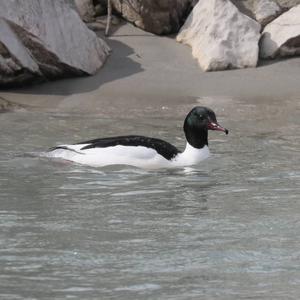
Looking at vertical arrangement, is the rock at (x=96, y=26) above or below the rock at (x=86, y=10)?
below

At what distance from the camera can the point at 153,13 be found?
587 inches

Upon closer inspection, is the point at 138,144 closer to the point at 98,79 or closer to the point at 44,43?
the point at 98,79

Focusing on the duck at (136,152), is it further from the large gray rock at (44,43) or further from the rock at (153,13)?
the rock at (153,13)

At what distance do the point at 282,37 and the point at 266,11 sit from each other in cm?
83

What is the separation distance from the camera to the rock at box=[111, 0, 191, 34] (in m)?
14.9

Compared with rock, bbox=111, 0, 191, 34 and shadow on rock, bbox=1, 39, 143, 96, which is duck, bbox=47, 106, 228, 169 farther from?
rock, bbox=111, 0, 191, 34

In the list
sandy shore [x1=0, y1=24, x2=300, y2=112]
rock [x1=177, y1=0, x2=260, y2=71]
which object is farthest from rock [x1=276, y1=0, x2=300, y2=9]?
sandy shore [x1=0, y1=24, x2=300, y2=112]

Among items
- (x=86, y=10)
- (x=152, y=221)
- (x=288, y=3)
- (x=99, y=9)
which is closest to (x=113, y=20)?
(x=99, y=9)

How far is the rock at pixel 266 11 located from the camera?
48.8ft

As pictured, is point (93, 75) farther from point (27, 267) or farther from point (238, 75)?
point (27, 267)

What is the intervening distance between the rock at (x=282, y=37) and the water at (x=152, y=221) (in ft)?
10.8

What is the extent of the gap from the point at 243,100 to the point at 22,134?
11.3 ft

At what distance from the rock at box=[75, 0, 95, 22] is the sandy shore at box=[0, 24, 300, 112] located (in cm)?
87

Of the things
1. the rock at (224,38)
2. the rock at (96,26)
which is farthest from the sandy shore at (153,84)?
the rock at (96,26)
